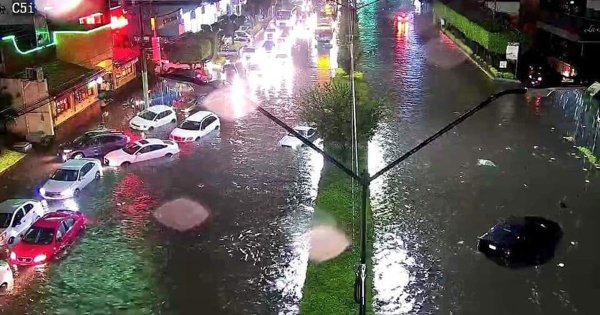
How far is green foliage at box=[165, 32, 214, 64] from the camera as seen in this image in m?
50.5

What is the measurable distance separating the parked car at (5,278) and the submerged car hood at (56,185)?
23.8ft

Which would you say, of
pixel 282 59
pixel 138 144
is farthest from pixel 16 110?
pixel 282 59

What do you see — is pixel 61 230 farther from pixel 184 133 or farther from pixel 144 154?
pixel 184 133

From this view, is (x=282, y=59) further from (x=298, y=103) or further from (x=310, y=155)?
(x=310, y=155)

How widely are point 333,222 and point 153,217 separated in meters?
6.81

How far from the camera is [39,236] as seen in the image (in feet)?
68.7

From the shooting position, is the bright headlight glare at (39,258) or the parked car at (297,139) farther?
the parked car at (297,139)

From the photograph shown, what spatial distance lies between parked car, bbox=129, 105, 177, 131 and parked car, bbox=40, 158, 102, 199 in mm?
7842

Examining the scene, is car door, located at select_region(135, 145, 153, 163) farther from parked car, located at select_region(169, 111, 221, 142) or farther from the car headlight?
the car headlight

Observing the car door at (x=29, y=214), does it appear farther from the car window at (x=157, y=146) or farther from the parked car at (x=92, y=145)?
the car window at (x=157, y=146)

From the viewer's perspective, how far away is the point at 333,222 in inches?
874

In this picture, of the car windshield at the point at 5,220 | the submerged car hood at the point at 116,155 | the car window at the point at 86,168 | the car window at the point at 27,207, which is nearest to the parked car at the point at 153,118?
the submerged car hood at the point at 116,155

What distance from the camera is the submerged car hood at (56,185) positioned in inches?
1022

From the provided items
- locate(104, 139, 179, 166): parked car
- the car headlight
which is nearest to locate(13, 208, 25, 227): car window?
the car headlight
